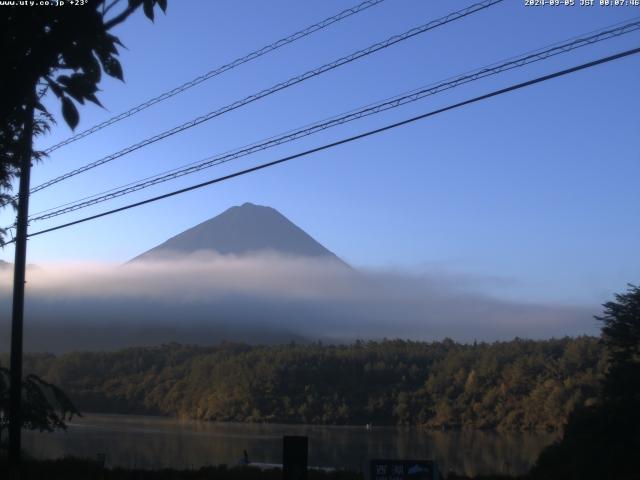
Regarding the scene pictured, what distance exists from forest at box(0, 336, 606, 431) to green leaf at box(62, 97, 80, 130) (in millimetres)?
86131

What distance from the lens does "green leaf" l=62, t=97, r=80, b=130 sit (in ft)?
19.8

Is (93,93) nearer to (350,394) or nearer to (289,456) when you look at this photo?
(289,456)

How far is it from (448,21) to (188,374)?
448 feet

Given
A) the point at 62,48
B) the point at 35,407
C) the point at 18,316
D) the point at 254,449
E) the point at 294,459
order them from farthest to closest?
the point at 254,449
the point at 35,407
the point at 18,316
the point at 294,459
the point at 62,48

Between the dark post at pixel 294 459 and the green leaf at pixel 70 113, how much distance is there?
5891 mm

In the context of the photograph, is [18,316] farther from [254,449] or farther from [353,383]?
[353,383]

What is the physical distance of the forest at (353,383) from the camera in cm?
10219

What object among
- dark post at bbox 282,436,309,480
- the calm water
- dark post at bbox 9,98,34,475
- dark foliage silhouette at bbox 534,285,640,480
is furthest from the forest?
dark post at bbox 282,436,309,480


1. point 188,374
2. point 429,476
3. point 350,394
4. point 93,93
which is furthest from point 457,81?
point 188,374

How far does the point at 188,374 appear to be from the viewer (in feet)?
471

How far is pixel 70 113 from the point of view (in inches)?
238

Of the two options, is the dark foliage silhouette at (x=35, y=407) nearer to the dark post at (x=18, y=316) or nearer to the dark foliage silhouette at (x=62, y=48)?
the dark post at (x=18, y=316)

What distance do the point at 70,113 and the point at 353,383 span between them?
386 feet

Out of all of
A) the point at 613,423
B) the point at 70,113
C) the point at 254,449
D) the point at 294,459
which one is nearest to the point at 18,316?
the point at 294,459
